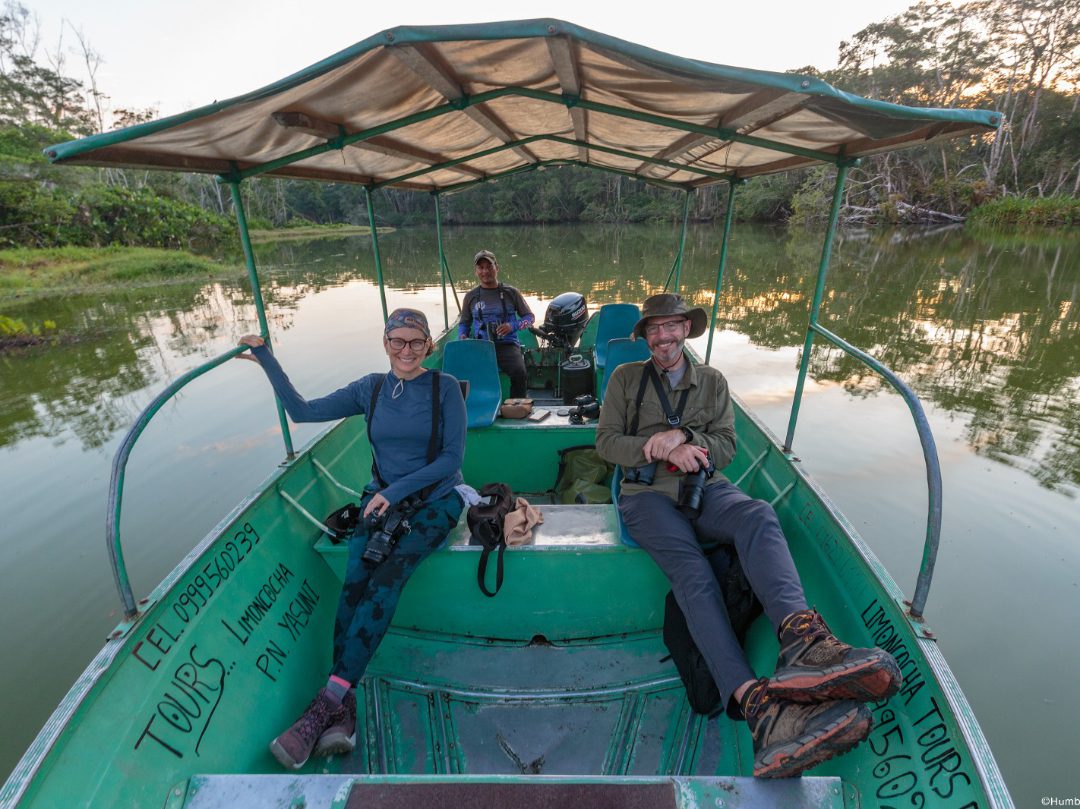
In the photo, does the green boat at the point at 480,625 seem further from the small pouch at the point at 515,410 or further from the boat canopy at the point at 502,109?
the small pouch at the point at 515,410

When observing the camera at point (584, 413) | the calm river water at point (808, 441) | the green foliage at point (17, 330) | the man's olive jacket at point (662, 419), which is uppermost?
the man's olive jacket at point (662, 419)

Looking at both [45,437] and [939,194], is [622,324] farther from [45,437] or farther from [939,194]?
[939,194]

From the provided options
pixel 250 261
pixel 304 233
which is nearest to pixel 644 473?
pixel 250 261

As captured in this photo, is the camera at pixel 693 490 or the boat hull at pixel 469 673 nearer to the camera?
the boat hull at pixel 469 673

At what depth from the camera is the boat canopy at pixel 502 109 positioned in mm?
1661

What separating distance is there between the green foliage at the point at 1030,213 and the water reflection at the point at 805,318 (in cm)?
473

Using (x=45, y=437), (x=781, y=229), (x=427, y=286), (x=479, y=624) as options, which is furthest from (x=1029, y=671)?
(x=781, y=229)

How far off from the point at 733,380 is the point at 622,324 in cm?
307

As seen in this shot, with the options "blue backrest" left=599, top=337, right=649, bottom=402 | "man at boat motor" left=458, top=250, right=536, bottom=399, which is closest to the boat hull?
"blue backrest" left=599, top=337, right=649, bottom=402

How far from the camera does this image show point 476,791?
1.50m

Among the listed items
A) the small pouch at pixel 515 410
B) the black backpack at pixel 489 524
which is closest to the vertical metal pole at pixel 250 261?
the black backpack at pixel 489 524

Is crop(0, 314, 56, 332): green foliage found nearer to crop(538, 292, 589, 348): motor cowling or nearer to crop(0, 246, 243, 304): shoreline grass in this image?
crop(0, 246, 243, 304): shoreline grass

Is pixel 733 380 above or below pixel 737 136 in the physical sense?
below

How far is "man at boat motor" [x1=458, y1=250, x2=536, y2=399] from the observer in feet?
16.8
